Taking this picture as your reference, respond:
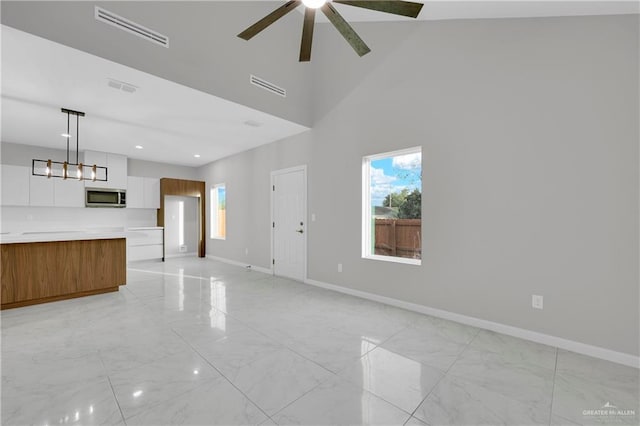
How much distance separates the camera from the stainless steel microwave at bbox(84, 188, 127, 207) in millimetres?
6113

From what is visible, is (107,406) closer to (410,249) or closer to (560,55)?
(410,249)

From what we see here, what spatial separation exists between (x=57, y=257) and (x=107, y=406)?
3.07 meters

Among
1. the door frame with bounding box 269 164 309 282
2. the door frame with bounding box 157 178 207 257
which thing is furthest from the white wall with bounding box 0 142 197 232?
the door frame with bounding box 269 164 309 282

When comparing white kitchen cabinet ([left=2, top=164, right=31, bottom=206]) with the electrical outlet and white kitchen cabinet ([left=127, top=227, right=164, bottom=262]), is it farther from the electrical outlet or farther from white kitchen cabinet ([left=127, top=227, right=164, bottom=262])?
the electrical outlet

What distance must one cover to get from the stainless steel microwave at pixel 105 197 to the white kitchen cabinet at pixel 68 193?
118mm

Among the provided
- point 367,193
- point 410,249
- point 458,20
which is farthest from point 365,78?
point 410,249

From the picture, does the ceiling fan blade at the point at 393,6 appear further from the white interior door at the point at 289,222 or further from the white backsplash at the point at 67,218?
the white backsplash at the point at 67,218

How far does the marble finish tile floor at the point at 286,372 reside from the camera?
163 cm

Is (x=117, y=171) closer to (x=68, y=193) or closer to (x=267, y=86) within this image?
(x=68, y=193)

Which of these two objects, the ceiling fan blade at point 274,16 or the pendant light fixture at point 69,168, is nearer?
the ceiling fan blade at point 274,16

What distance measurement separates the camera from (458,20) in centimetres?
304

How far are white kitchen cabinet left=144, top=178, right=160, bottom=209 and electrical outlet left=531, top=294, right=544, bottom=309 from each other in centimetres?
784

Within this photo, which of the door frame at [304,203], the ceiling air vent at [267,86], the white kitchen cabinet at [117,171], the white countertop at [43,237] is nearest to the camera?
the white countertop at [43,237]

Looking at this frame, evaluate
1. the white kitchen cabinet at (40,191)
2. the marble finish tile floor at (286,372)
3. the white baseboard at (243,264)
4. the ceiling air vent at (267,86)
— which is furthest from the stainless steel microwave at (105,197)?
the ceiling air vent at (267,86)
